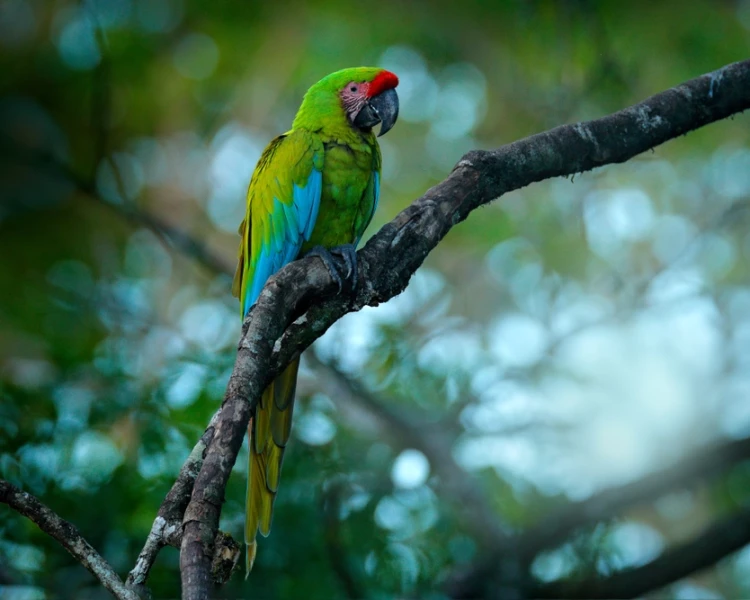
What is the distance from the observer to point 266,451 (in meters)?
2.41

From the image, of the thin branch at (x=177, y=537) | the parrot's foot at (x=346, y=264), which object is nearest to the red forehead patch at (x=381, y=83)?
the parrot's foot at (x=346, y=264)

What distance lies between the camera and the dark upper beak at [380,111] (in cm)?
284

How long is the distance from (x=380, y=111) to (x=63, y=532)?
1.90 metres

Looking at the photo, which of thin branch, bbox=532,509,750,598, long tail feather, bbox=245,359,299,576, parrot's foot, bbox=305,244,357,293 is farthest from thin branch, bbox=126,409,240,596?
thin branch, bbox=532,509,750,598

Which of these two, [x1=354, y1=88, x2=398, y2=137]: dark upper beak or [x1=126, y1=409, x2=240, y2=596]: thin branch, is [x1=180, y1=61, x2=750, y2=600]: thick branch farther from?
[x1=354, y1=88, x2=398, y2=137]: dark upper beak

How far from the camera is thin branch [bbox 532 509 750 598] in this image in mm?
3479

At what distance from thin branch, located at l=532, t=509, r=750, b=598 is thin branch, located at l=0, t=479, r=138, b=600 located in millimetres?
2691

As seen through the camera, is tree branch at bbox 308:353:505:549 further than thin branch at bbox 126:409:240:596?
Yes

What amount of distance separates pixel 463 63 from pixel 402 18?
566 millimetres

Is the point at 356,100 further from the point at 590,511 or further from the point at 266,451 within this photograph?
the point at 590,511

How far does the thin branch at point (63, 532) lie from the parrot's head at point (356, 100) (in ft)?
5.63

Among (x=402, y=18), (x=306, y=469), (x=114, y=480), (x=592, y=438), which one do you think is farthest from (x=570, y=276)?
(x=114, y=480)

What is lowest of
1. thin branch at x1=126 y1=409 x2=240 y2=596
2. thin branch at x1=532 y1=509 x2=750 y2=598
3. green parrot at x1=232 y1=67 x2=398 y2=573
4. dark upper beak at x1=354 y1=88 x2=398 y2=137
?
thin branch at x1=126 y1=409 x2=240 y2=596

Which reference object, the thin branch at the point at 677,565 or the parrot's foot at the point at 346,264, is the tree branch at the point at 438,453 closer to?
the thin branch at the point at 677,565
